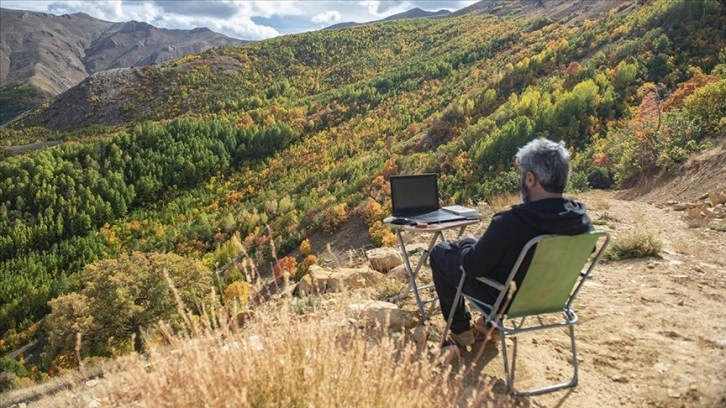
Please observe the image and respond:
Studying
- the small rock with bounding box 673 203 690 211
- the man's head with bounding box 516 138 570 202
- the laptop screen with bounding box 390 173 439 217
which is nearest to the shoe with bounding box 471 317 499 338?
the laptop screen with bounding box 390 173 439 217

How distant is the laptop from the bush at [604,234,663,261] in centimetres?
319

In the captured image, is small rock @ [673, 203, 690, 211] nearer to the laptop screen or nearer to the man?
the laptop screen

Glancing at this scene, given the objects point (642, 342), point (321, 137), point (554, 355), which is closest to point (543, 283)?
point (554, 355)

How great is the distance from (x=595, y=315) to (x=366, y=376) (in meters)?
3.25

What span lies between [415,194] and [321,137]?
147 feet

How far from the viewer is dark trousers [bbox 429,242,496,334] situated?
11.9 ft

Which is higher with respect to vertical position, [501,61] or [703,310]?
[501,61]

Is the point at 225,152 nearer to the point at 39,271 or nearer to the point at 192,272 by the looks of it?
the point at 39,271

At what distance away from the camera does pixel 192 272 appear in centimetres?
2005

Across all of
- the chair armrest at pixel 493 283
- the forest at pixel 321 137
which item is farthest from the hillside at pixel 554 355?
the forest at pixel 321 137

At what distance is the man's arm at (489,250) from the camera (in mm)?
3203

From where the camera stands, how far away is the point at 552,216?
312 centimetres

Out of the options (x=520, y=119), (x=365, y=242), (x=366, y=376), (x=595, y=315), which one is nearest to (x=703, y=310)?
(x=595, y=315)

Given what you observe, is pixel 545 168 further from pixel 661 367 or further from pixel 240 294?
pixel 240 294
